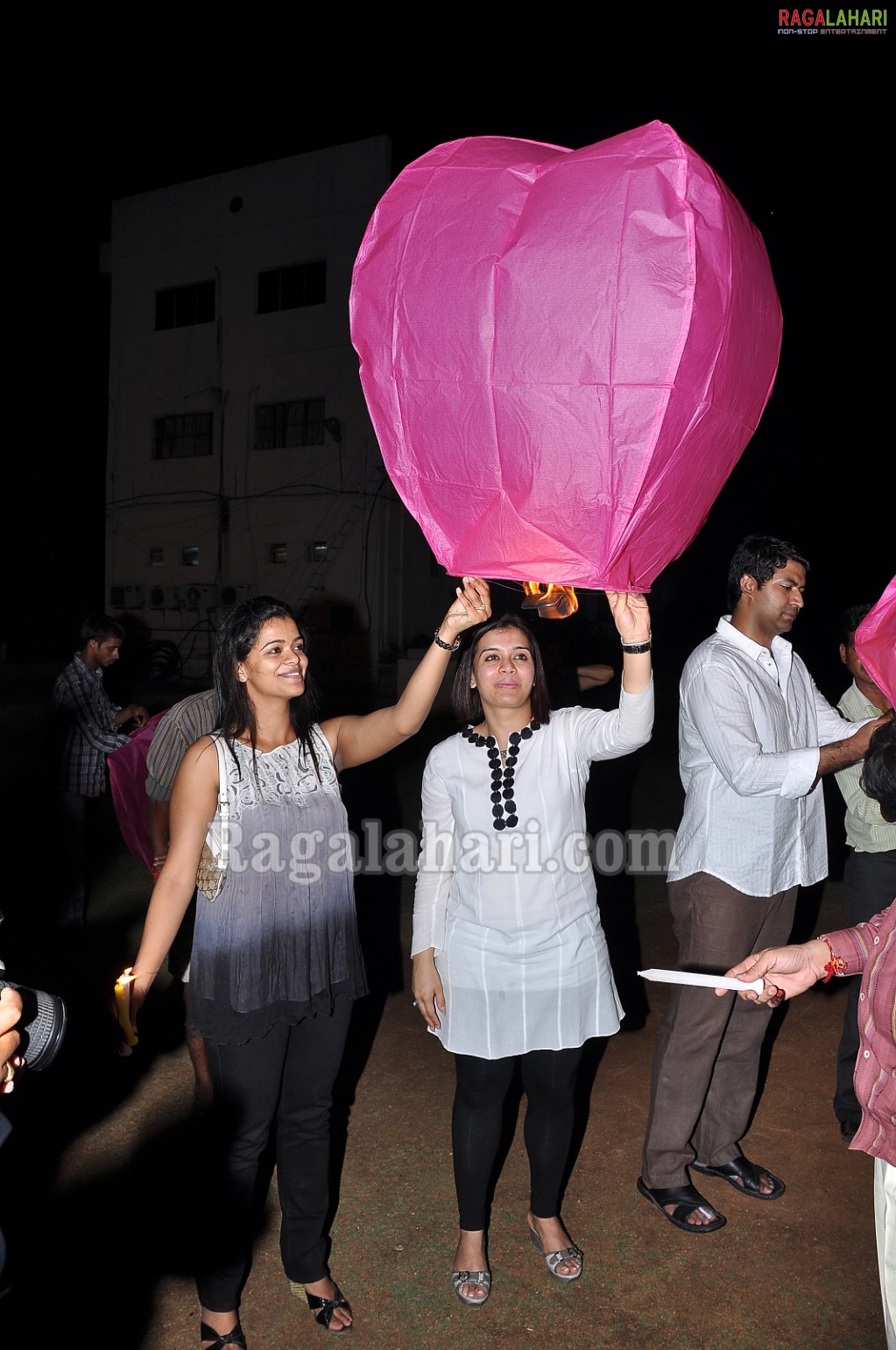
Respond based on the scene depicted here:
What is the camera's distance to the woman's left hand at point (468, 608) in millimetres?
2379

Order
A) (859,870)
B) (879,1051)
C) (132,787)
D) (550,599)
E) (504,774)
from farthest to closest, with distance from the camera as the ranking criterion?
1. (132,787)
2. (859,870)
3. (504,774)
4. (550,599)
5. (879,1051)

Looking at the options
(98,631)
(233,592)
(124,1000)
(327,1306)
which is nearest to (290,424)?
(233,592)

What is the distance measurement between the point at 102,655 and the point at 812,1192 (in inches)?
183

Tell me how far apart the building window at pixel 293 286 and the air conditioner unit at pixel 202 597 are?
254 inches

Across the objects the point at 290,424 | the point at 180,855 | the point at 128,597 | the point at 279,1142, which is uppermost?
the point at 290,424

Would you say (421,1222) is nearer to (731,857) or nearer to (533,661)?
(731,857)

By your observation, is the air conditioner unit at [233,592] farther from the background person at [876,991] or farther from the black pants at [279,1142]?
the background person at [876,991]

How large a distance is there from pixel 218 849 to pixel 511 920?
815 millimetres

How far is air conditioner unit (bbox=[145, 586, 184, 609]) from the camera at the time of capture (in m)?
22.6

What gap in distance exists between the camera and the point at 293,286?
70.8 feet

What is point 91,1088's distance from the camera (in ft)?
12.5

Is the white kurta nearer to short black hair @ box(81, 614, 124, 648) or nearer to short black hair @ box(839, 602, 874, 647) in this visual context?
short black hair @ box(839, 602, 874, 647)

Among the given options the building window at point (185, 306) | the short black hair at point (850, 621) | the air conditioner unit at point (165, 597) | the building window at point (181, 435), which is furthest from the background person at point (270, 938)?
the building window at point (185, 306)

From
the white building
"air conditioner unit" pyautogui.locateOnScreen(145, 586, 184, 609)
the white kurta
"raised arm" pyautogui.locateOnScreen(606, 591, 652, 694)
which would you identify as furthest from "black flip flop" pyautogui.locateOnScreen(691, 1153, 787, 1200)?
"air conditioner unit" pyautogui.locateOnScreen(145, 586, 184, 609)
